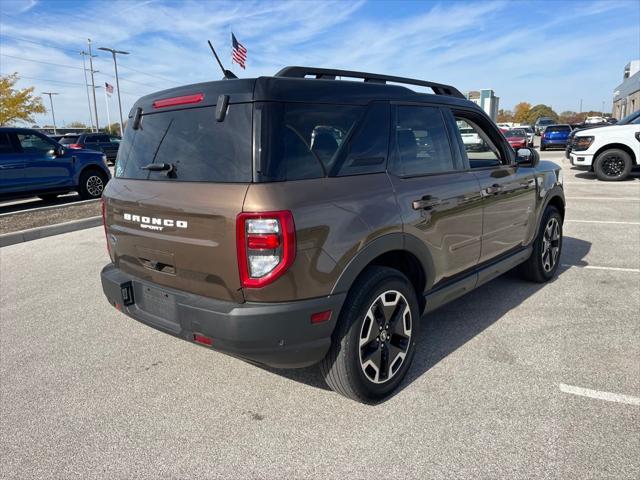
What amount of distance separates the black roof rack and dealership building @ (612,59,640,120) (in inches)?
1864

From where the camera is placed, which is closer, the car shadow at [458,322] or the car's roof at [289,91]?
the car's roof at [289,91]

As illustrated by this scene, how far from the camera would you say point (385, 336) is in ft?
9.35

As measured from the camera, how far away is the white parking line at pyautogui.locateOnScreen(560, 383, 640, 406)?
2769 mm

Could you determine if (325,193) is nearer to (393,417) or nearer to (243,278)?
(243,278)

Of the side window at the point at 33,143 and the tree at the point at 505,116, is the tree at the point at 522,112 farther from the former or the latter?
the side window at the point at 33,143

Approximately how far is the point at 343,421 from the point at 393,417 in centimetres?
30

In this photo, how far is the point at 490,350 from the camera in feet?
11.3

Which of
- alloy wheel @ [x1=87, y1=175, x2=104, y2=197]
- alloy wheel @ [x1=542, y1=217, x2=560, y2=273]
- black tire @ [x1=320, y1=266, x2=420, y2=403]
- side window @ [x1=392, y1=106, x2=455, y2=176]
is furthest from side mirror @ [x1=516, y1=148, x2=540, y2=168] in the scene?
alloy wheel @ [x1=87, y1=175, x2=104, y2=197]

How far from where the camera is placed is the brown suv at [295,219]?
2275 mm

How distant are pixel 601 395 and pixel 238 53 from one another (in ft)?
37.9

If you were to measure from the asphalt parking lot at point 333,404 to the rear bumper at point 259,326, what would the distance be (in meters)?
0.50

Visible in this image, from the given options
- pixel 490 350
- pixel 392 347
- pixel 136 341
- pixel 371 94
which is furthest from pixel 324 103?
pixel 136 341

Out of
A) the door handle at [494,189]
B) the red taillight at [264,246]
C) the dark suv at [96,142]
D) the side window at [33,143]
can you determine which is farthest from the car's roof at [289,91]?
the dark suv at [96,142]

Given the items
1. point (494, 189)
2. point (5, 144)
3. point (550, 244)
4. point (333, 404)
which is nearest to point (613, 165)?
point (550, 244)
